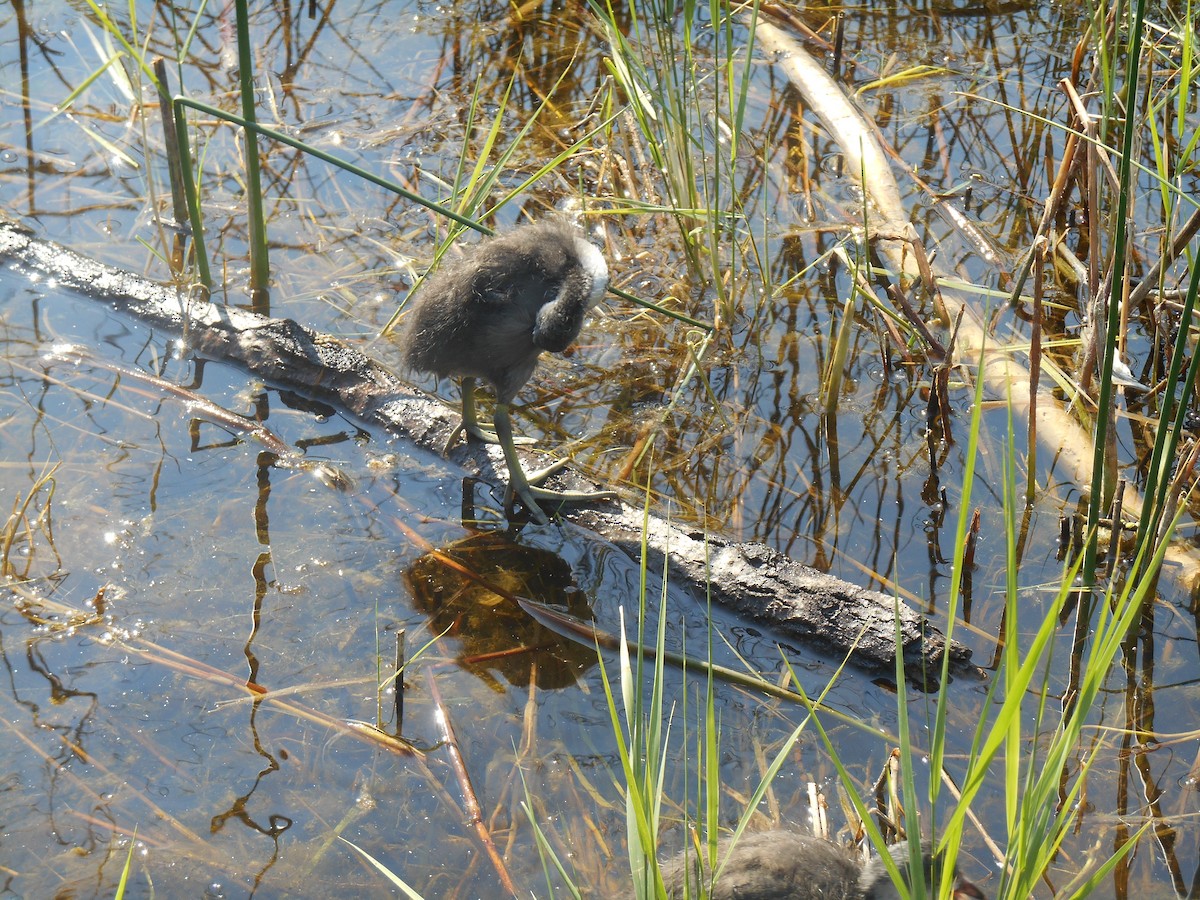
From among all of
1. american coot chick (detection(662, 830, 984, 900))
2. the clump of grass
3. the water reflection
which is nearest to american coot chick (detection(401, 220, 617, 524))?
the water reflection

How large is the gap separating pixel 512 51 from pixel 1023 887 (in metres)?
5.23

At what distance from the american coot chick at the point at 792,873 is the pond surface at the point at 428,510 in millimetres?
221

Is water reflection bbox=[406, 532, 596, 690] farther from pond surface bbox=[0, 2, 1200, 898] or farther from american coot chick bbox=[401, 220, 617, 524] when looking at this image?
american coot chick bbox=[401, 220, 617, 524]

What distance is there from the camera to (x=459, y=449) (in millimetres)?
3875

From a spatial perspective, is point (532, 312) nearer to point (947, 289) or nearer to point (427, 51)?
point (947, 289)

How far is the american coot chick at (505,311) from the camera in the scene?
361cm

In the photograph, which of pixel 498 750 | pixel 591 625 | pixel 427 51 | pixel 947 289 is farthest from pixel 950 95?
pixel 498 750

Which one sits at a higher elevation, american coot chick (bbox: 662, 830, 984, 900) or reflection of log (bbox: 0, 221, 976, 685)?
reflection of log (bbox: 0, 221, 976, 685)

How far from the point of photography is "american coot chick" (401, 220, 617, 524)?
361cm

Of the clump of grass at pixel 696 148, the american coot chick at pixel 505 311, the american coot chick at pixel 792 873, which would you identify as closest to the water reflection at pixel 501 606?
the american coot chick at pixel 505 311

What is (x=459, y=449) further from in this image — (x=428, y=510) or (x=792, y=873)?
(x=792, y=873)

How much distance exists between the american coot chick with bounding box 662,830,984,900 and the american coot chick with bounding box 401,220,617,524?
133 centimetres

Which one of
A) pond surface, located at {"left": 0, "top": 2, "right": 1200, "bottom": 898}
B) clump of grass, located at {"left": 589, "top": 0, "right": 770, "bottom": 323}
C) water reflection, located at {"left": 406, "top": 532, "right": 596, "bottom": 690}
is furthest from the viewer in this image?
clump of grass, located at {"left": 589, "top": 0, "right": 770, "bottom": 323}

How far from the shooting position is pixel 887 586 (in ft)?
11.5
